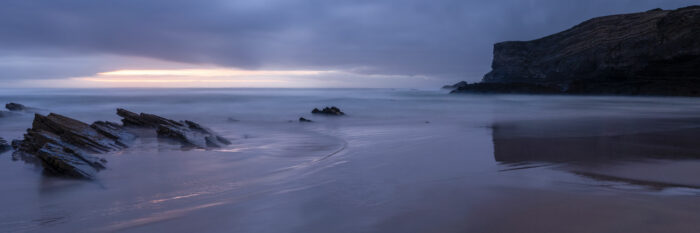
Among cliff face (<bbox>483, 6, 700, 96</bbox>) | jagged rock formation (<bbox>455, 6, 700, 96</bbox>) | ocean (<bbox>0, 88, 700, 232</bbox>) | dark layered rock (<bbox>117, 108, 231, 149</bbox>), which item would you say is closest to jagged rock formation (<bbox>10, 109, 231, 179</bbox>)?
dark layered rock (<bbox>117, 108, 231, 149</bbox>)

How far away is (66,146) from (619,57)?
49.3 meters

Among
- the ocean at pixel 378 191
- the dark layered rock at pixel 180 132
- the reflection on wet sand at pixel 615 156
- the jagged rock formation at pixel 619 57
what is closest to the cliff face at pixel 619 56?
the jagged rock formation at pixel 619 57

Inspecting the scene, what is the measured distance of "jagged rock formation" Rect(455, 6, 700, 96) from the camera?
34906mm

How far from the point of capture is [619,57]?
4131cm

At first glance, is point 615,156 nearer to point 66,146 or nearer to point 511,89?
point 66,146

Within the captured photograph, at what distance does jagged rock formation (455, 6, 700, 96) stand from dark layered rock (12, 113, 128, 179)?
42664 millimetres

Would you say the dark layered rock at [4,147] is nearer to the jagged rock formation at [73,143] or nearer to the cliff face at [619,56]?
the jagged rock formation at [73,143]

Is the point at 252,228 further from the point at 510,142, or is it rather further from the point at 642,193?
the point at 510,142

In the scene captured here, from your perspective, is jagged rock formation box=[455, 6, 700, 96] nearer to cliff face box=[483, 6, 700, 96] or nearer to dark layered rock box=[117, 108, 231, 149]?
cliff face box=[483, 6, 700, 96]

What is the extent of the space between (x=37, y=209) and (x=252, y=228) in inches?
108

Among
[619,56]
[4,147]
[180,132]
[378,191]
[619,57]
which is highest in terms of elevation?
[619,56]

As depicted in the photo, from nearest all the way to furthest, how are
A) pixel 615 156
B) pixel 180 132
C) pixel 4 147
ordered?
1. pixel 615 156
2. pixel 4 147
3. pixel 180 132

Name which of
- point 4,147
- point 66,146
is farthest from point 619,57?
point 4,147

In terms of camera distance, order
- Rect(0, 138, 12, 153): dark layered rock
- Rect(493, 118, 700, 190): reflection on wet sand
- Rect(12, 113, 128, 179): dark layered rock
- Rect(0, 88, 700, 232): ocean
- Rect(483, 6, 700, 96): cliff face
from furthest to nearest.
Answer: Rect(483, 6, 700, 96): cliff face < Rect(0, 138, 12, 153): dark layered rock < Rect(12, 113, 128, 179): dark layered rock < Rect(493, 118, 700, 190): reflection on wet sand < Rect(0, 88, 700, 232): ocean
